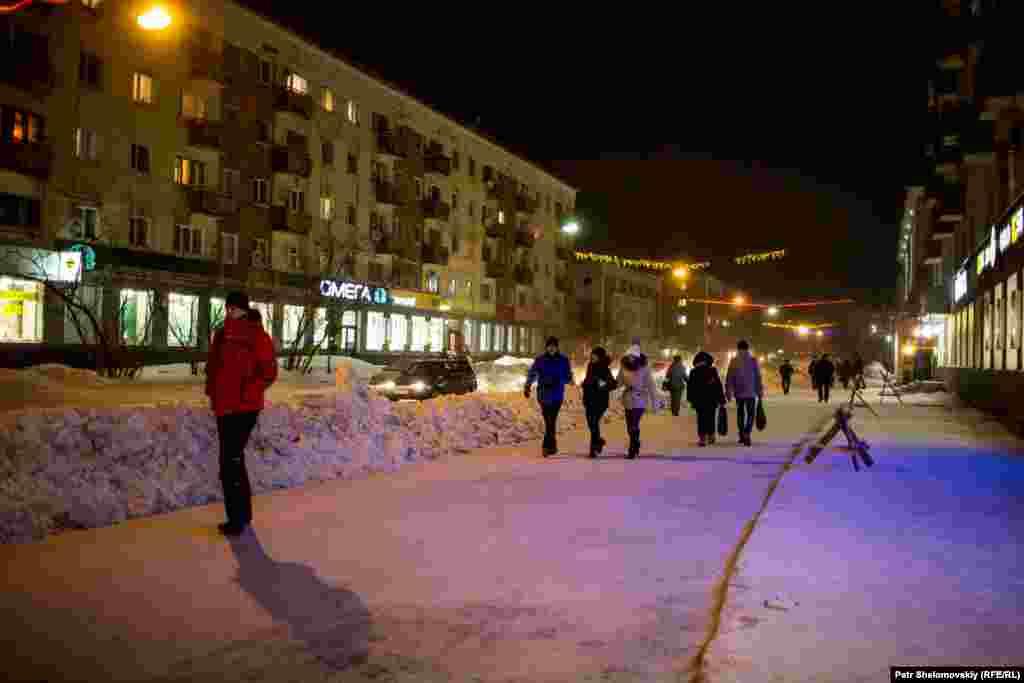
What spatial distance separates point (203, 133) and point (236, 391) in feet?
120

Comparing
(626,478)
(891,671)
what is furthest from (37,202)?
(891,671)

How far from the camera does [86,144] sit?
36.1 m

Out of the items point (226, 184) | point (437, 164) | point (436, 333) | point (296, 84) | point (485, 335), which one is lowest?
point (436, 333)

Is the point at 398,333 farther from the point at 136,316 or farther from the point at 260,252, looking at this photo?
the point at 136,316

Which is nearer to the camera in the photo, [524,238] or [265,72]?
[265,72]

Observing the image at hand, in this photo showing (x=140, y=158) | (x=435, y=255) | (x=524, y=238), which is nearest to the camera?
(x=140, y=158)

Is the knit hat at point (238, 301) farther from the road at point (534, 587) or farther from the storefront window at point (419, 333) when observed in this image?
the storefront window at point (419, 333)

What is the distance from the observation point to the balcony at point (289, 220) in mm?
46781

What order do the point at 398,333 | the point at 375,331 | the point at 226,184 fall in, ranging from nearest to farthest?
the point at 226,184 < the point at 375,331 < the point at 398,333

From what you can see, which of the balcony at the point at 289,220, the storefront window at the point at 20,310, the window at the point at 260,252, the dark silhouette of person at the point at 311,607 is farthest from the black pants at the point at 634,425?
the balcony at the point at 289,220

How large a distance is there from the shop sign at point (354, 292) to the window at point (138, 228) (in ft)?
36.6

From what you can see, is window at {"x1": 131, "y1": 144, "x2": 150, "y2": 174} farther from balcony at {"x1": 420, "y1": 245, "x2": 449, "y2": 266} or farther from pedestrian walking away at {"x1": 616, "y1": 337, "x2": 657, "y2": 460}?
pedestrian walking away at {"x1": 616, "y1": 337, "x2": 657, "y2": 460}

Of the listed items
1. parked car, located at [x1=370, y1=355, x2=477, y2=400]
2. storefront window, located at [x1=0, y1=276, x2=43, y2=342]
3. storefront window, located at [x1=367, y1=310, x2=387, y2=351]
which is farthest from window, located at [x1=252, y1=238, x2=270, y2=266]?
parked car, located at [x1=370, y1=355, x2=477, y2=400]

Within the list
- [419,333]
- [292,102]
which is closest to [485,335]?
[419,333]
